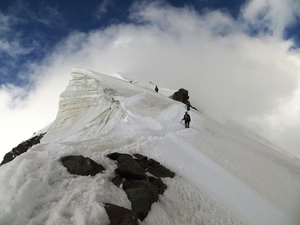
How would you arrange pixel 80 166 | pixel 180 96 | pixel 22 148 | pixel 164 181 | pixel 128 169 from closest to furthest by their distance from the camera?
pixel 80 166 < pixel 128 169 < pixel 164 181 < pixel 22 148 < pixel 180 96

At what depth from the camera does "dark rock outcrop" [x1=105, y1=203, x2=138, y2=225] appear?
16.2 feet

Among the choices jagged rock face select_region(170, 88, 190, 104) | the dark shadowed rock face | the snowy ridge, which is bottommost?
the dark shadowed rock face

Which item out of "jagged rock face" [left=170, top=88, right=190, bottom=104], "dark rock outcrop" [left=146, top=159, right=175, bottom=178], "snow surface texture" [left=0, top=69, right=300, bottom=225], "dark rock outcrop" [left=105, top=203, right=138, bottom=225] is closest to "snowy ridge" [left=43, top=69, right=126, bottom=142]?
"snow surface texture" [left=0, top=69, right=300, bottom=225]

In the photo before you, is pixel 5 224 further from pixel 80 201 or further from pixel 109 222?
pixel 109 222

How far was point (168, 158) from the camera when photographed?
35.6ft

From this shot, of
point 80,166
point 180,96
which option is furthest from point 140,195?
point 180,96

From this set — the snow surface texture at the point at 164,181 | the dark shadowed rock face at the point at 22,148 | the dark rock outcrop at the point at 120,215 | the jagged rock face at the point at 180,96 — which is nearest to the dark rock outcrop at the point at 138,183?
the snow surface texture at the point at 164,181

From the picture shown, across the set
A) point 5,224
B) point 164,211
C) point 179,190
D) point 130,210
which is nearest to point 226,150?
point 179,190

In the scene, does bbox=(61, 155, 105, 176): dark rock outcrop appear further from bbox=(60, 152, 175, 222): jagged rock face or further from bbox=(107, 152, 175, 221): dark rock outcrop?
bbox=(107, 152, 175, 221): dark rock outcrop

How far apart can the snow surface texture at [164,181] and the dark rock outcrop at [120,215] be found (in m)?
A: 0.17

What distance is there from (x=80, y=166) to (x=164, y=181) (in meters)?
3.46

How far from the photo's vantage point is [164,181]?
8.17 metres

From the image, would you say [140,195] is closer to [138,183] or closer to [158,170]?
[138,183]

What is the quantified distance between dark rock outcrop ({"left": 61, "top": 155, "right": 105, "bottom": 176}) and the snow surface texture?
0.21 meters
